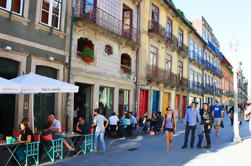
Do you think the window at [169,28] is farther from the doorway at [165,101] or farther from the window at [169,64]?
the doorway at [165,101]

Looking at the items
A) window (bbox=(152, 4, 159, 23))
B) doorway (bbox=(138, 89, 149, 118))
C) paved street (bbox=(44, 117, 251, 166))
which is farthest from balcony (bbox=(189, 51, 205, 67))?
paved street (bbox=(44, 117, 251, 166))

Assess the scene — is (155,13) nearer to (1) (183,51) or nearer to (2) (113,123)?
(1) (183,51)

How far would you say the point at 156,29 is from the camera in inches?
818

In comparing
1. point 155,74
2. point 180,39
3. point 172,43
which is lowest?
point 155,74

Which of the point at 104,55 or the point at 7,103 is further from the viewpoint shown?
the point at 104,55

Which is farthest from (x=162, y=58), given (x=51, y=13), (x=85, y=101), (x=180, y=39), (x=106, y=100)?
(x=51, y=13)

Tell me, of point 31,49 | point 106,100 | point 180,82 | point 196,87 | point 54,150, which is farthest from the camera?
point 196,87

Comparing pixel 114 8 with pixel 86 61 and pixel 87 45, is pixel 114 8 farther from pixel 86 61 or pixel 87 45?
pixel 86 61

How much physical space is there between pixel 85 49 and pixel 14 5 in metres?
4.23

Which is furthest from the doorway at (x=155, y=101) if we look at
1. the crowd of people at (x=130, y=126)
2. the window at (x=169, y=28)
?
the crowd of people at (x=130, y=126)

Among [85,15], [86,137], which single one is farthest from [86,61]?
[86,137]

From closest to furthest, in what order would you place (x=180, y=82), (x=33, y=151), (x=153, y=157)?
(x=33, y=151), (x=153, y=157), (x=180, y=82)

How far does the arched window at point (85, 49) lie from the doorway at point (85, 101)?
1686 millimetres

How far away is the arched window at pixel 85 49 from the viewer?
1316cm
